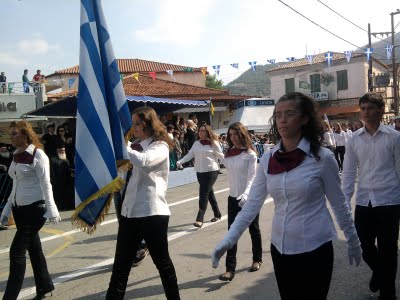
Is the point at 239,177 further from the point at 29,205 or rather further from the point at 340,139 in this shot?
the point at 340,139

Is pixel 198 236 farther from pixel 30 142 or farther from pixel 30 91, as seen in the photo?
pixel 30 91

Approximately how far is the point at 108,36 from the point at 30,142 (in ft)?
5.84

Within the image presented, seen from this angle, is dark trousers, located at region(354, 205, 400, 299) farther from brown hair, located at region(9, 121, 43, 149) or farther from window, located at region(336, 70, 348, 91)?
window, located at region(336, 70, 348, 91)

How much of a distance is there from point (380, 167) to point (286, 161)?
1.69 m

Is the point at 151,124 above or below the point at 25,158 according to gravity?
above

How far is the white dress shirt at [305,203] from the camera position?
2.63 m

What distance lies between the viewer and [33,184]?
445 centimetres

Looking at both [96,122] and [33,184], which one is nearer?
[96,122]

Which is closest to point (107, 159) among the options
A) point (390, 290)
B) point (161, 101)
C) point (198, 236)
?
point (390, 290)

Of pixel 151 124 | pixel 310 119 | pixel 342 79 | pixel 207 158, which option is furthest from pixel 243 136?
pixel 342 79

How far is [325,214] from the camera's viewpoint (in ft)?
8.84

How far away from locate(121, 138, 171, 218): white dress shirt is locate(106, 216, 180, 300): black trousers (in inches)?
2.6

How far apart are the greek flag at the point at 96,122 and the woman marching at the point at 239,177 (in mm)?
2075

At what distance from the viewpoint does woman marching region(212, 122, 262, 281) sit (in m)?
Answer: 5.02
